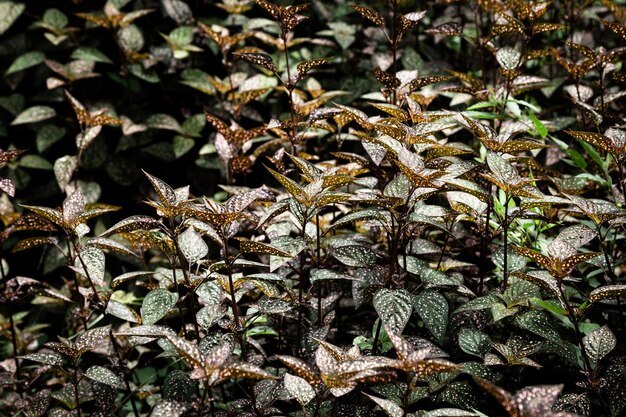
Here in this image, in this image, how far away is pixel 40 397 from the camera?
1.75m

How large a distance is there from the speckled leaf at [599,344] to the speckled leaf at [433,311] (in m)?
0.34

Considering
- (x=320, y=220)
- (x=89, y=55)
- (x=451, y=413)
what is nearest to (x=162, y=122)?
(x=89, y=55)

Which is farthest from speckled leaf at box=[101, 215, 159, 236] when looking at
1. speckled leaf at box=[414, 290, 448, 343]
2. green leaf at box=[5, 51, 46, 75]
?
green leaf at box=[5, 51, 46, 75]

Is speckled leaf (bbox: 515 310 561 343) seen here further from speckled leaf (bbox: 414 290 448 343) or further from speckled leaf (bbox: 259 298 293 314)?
speckled leaf (bbox: 259 298 293 314)

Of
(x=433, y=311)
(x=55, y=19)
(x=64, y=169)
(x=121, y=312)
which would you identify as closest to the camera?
(x=433, y=311)

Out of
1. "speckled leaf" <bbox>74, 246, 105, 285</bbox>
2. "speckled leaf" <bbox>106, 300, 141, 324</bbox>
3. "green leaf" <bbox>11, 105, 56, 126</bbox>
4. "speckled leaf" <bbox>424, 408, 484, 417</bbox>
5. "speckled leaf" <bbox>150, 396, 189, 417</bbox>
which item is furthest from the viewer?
"green leaf" <bbox>11, 105, 56, 126</bbox>

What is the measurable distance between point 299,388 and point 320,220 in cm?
80

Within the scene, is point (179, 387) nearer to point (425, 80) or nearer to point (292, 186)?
point (292, 186)

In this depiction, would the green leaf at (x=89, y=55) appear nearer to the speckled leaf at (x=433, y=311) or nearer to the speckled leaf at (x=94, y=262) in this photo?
the speckled leaf at (x=94, y=262)

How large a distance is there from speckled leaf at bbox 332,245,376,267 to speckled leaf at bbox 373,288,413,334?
11cm

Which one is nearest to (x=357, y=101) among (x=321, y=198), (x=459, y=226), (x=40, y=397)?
(x=459, y=226)

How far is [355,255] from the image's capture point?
59.6 inches

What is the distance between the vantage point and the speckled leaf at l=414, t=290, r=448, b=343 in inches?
55.4

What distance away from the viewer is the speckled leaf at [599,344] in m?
1.41
